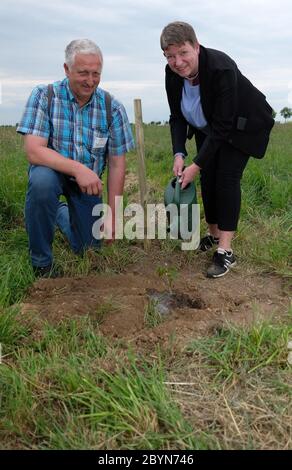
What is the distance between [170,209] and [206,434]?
5.83 ft

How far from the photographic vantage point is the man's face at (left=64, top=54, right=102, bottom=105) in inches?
105

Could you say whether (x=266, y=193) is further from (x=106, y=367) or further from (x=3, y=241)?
(x=106, y=367)

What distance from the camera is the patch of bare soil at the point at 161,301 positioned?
2314mm

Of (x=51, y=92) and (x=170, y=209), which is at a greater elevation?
(x=51, y=92)

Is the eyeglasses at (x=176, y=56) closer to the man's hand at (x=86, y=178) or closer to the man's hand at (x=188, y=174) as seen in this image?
the man's hand at (x=188, y=174)

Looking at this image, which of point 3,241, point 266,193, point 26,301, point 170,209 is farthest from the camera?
point 266,193

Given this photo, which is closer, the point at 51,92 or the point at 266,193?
the point at 51,92

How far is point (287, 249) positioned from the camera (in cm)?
330

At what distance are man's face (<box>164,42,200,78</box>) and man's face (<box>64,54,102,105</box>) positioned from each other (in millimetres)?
406

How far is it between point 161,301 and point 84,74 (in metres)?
1.36

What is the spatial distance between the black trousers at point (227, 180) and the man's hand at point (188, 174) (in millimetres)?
149

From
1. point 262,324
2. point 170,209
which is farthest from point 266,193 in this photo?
point 262,324

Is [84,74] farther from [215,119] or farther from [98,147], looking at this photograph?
[215,119]

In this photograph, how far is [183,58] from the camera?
2672 mm
